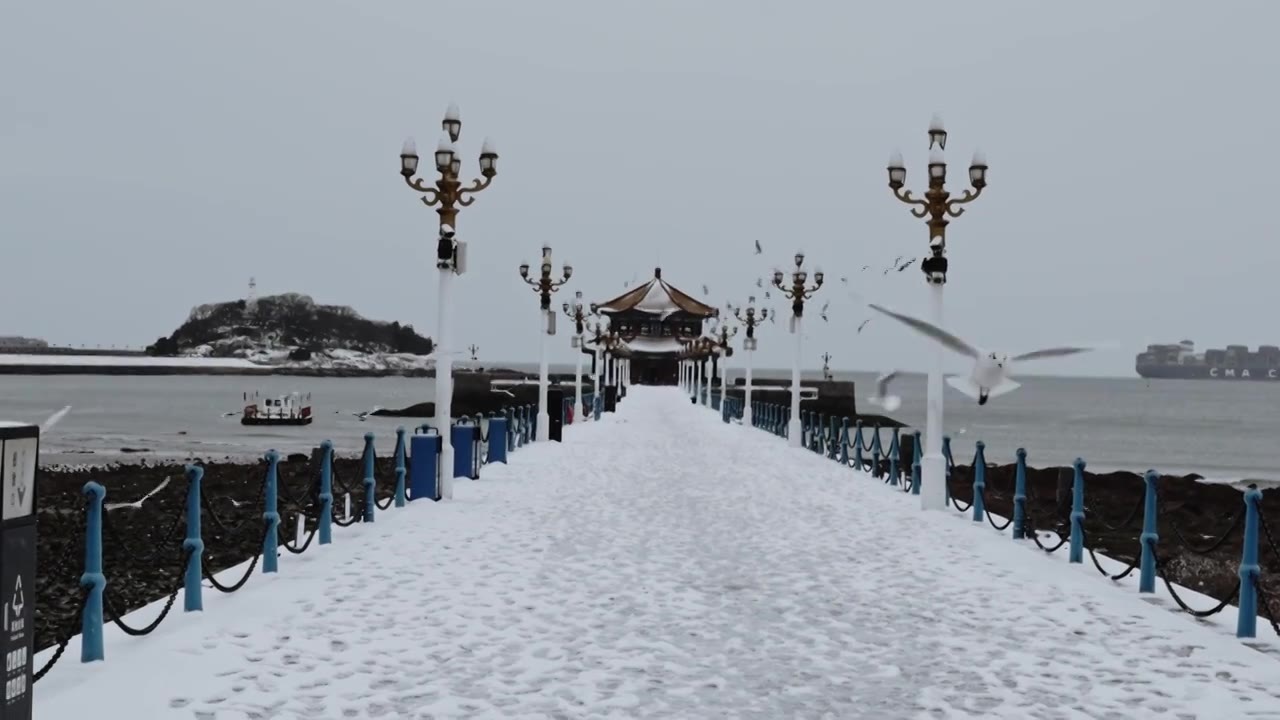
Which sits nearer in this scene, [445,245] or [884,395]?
[884,395]

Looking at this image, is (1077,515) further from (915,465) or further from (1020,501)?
(915,465)

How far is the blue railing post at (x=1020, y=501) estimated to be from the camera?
12.5 m

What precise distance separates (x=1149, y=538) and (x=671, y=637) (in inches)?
182

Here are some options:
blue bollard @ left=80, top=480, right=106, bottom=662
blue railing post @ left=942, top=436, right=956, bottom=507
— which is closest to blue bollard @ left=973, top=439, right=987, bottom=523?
blue railing post @ left=942, top=436, right=956, bottom=507

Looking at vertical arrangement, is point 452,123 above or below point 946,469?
above

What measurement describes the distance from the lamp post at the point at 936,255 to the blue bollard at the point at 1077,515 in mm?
4181

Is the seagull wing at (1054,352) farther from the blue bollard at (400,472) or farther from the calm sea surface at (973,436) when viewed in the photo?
the calm sea surface at (973,436)

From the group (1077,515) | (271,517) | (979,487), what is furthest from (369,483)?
(1077,515)

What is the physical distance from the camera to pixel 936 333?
26.6 ft

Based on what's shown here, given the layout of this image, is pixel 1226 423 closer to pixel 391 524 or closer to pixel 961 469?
pixel 961 469

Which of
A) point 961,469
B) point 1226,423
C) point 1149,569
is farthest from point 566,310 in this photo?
point 1226,423

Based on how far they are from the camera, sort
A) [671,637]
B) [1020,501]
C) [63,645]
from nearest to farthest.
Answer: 1. [63,645]
2. [671,637]
3. [1020,501]

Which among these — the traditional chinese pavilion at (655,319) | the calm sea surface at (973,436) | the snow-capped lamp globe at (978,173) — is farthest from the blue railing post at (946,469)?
the traditional chinese pavilion at (655,319)

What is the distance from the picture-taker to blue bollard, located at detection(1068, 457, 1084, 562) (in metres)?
10.7
